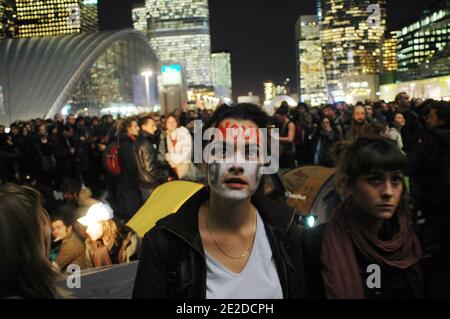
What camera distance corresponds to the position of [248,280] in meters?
2.08

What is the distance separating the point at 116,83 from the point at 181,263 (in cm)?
7230

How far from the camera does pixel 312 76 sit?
636 ft

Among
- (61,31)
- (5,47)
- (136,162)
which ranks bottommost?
(136,162)

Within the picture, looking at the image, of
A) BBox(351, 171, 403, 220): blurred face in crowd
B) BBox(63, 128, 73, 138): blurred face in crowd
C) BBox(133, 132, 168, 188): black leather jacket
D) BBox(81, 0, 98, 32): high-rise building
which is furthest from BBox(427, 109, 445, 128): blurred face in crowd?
BBox(81, 0, 98, 32): high-rise building

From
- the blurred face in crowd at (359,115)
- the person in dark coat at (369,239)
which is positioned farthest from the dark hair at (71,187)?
the person in dark coat at (369,239)

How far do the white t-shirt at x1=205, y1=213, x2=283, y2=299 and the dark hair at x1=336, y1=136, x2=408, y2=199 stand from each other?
698mm

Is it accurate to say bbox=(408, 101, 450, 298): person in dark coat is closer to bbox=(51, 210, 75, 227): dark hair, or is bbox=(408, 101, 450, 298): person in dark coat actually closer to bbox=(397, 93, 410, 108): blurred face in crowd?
bbox=(51, 210, 75, 227): dark hair

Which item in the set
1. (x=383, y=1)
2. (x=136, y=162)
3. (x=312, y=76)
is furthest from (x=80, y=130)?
(x=312, y=76)

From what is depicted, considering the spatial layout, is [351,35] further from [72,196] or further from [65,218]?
[65,218]

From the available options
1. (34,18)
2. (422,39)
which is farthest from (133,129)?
(422,39)

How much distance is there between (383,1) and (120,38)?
70.1 m

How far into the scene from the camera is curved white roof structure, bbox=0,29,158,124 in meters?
57.4

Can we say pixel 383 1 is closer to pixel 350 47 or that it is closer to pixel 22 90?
pixel 350 47

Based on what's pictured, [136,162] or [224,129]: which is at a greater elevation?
[224,129]
